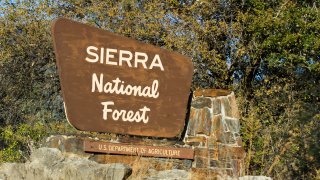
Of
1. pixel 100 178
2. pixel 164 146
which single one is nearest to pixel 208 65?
pixel 164 146

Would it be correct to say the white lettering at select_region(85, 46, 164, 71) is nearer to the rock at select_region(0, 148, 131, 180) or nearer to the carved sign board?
the carved sign board

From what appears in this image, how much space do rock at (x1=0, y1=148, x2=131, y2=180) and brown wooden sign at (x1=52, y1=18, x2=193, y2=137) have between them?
2.15 ft

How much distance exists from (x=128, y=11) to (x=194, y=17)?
2.25 metres

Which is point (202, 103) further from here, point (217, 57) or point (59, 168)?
point (217, 57)

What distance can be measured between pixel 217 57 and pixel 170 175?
7059mm

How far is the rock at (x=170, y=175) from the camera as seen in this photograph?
8877 millimetres

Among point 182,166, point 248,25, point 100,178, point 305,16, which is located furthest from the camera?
point 248,25

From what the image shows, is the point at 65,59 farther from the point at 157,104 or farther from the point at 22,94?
the point at 22,94

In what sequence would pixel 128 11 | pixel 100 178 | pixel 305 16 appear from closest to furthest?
pixel 100 178
pixel 305 16
pixel 128 11

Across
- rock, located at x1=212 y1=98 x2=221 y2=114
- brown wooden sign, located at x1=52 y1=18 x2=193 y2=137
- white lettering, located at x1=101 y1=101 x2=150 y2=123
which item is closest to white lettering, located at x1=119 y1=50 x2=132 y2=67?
brown wooden sign, located at x1=52 y1=18 x2=193 y2=137

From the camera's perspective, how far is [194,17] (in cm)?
1591

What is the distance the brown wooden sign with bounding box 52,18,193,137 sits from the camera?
9508 mm

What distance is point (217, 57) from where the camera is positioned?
1564 cm

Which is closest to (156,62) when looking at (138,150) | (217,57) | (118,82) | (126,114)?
(118,82)
